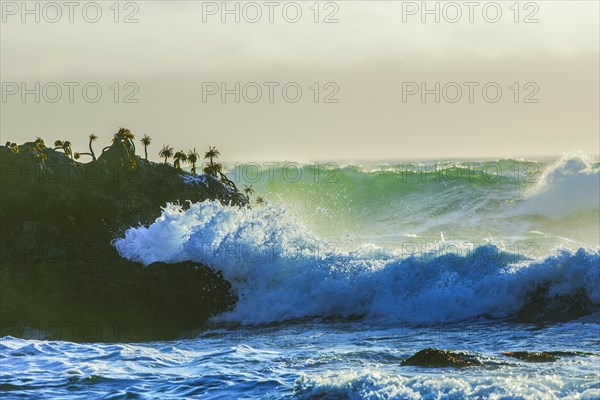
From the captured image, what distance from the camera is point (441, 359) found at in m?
16.8

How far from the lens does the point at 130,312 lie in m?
25.0

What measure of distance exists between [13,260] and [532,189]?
3019 cm

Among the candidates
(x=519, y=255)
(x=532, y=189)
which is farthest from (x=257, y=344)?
(x=532, y=189)

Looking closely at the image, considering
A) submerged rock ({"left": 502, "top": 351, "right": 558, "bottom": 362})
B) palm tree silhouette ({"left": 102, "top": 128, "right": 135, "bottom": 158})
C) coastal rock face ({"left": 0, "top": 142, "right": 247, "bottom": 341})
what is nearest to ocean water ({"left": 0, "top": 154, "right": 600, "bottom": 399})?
submerged rock ({"left": 502, "top": 351, "right": 558, "bottom": 362})

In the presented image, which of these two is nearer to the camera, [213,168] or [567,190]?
[213,168]

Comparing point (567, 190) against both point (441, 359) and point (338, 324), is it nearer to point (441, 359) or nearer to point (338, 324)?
point (338, 324)

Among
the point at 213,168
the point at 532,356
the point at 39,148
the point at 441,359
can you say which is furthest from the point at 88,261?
the point at 213,168

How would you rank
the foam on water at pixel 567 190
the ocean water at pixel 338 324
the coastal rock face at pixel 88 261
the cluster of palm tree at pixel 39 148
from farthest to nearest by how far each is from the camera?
the foam on water at pixel 567 190 → the cluster of palm tree at pixel 39 148 → the coastal rock face at pixel 88 261 → the ocean water at pixel 338 324

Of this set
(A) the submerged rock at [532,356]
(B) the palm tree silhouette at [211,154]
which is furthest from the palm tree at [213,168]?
(A) the submerged rock at [532,356]

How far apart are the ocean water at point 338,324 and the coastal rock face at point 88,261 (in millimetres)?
743

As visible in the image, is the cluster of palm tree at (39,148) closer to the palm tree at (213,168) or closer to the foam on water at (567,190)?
the palm tree at (213,168)

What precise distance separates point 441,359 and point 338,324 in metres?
7.14

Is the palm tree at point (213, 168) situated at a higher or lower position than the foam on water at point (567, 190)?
higher

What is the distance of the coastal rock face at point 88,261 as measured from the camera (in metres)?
24.8
